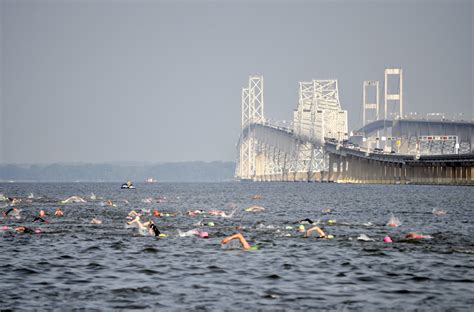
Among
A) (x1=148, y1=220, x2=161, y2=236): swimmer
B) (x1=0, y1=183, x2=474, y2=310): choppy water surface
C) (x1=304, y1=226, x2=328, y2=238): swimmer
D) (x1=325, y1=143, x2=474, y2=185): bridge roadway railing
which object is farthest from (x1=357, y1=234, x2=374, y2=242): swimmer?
(x1=325, y1=143, x2=474, y2=185): bridge roadway railing

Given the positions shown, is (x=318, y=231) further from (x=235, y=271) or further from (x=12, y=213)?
(x=12, y=213)

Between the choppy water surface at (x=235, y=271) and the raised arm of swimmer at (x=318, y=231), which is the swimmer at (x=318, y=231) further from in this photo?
the choppy water surface at (x=235, y=271)

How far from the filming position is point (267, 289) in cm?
2314

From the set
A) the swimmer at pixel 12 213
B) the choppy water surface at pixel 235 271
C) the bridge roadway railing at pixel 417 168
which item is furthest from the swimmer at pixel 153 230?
the bridge roadway railing at pixel 417 168

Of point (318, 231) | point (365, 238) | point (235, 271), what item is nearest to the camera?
point (235, 271)

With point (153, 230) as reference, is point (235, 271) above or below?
below

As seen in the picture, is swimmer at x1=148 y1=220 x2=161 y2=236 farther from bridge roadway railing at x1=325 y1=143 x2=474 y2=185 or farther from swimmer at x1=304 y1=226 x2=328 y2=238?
bridge roadway railing at x1=325 y1=143 x2=474 y2=185

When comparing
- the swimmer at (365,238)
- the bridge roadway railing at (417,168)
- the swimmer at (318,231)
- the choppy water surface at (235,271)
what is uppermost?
the bridge roadway railing at (417,168)

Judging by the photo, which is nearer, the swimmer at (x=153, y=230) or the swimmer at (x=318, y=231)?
the swimmer at (x=318, y=231)

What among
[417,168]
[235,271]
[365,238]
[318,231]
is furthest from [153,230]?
[417,168]

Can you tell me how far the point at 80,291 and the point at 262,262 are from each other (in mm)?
7397

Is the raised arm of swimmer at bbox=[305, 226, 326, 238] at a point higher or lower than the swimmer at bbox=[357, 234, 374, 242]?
higher

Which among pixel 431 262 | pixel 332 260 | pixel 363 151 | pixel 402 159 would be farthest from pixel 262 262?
pixel 363 151

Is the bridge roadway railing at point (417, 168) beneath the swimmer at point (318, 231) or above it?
above
